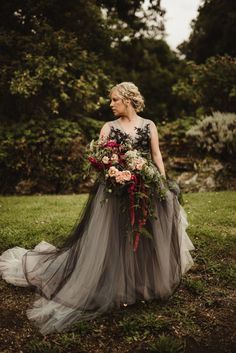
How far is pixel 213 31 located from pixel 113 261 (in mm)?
16685

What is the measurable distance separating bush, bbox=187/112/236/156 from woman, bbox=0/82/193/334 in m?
6.42

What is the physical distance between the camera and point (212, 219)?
695cm

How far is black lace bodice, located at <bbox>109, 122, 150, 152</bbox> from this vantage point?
432 centimetres

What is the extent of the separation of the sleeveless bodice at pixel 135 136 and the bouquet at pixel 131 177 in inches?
14.4

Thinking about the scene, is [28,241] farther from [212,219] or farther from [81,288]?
[212,219]

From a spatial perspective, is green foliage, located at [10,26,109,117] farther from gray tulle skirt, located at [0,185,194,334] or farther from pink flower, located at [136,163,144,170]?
pink flower, located at [136,163,144,170]

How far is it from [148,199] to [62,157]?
6943 millimetres

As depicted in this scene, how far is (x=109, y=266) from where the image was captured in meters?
3.95

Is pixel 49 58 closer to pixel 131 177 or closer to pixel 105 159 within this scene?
pixel 105 159

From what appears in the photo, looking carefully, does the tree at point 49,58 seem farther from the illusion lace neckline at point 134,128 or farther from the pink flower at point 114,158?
the pink flower at point 114,158

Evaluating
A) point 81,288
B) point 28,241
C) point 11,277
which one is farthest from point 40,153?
point 81,288

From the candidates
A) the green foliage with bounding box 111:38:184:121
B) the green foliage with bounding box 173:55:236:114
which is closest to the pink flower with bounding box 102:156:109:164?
the green foliage with bounding box 173:55:236:114

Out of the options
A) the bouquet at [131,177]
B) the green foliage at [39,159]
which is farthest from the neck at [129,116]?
the green foliage at [39,159]

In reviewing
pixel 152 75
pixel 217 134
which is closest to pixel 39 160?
pixel 217 134
